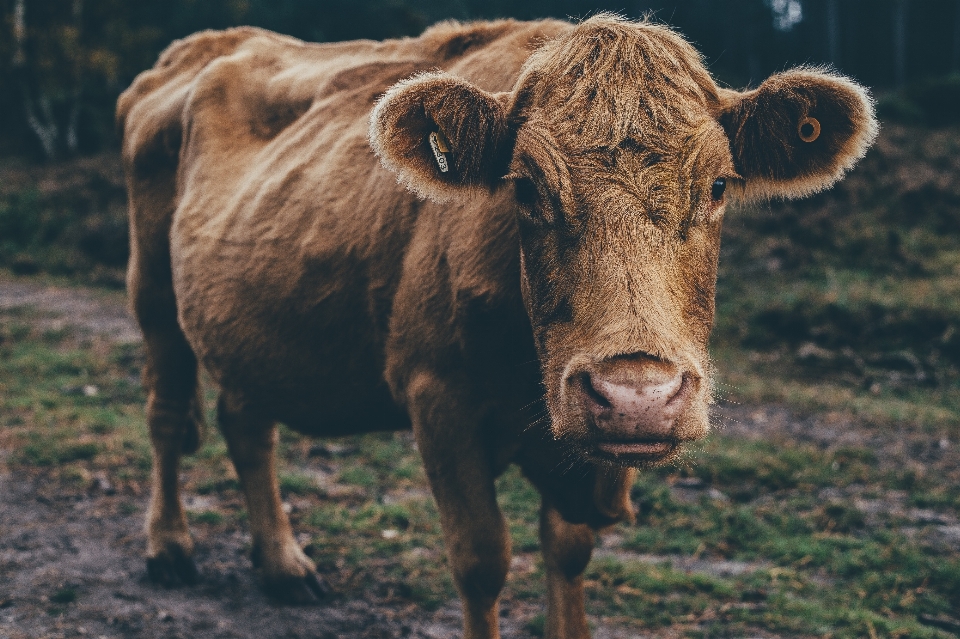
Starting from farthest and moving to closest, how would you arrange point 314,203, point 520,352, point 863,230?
point 863,230 < point 314,203 < point 520,352

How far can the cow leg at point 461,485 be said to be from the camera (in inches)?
120

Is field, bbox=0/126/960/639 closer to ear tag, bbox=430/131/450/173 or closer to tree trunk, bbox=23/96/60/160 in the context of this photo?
ear tag, bbox=430/131/450/173

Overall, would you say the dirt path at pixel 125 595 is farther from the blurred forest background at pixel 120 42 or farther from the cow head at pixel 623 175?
the blurred forest background at pixel 120 42

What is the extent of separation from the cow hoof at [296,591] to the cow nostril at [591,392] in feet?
8.42

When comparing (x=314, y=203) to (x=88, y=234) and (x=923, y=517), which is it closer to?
(x=923, y=517)

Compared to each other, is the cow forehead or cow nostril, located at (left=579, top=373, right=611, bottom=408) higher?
the cow forehead

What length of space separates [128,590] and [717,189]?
334 centimetres

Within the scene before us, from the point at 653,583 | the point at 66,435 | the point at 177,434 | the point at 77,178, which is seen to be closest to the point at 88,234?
the point at 77,178

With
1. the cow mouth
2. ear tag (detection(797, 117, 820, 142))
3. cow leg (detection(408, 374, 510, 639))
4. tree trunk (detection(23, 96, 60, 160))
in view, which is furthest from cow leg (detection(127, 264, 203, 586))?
tree trunk (detection(23, 96, 60, 160))

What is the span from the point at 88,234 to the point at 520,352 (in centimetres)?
1271

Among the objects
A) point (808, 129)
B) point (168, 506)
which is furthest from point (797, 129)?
point (168, 506)

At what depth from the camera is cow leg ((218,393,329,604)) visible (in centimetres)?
421

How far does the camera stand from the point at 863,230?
1180 cm

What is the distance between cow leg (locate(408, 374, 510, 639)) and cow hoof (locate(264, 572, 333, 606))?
131 centimetres
